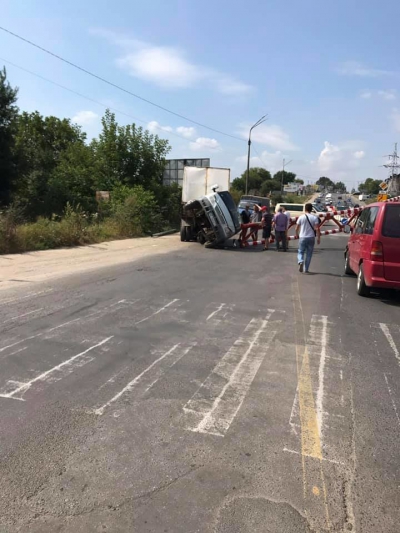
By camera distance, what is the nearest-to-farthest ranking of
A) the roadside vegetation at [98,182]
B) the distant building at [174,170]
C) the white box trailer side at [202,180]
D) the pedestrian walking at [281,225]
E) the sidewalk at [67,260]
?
the sidewalk at [67,260], the pedestrian walking at [281,225], the white box trailer side at [202,180], the roadside vegetation at [98,182], the distant building at [174,170]

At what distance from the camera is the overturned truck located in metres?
16.2

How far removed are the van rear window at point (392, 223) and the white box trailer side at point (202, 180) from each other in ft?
40.8

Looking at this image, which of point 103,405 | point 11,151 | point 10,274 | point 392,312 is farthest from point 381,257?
point 11,151

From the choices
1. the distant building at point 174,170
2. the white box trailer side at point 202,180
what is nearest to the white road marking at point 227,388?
the white box trailer side at point 202,180

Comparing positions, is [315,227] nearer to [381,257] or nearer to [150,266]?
[381,257]

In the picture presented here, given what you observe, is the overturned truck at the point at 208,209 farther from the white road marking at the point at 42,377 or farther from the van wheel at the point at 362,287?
the white road marking at the point at 42,377

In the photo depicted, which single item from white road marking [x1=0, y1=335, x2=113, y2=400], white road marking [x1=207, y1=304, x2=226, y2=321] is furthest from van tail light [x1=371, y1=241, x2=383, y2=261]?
white road marking [x1=0, y1=335, x2=113, y2=400]

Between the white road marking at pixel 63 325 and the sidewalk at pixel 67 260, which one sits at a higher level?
the sidewalk at pixel 67 260

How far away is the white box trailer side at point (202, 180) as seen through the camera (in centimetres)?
1981

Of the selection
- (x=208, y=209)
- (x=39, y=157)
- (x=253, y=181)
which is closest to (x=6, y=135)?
(x=39, y=157)

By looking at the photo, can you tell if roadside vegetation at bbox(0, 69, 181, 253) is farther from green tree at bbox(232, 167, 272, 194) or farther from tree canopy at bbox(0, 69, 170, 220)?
green tree at bbox(232, 167, 272, 194)

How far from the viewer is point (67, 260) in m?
12.5

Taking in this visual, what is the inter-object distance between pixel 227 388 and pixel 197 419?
65cm

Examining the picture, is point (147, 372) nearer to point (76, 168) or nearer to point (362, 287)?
point (362, 287)
